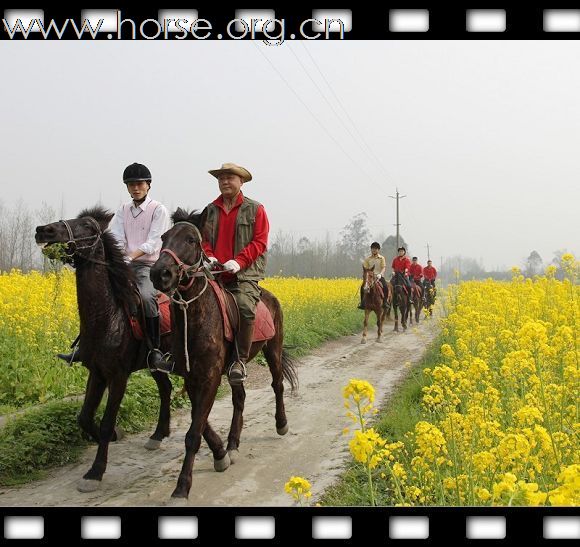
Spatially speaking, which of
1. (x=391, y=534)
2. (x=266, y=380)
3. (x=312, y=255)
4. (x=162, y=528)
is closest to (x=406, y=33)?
(x=391, y=534)

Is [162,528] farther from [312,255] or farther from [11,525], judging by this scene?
[312,255]

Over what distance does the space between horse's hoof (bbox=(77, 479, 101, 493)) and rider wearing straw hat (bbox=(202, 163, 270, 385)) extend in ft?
4.53

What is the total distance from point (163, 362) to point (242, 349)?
2.48 feet

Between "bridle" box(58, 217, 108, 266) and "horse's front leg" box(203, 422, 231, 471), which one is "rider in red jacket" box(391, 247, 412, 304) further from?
"bridle" box(58, 217, 108, 266)

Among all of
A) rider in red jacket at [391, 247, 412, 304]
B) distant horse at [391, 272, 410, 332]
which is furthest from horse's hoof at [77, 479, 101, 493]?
rider in red jacket at [391, 247, 412, 304]

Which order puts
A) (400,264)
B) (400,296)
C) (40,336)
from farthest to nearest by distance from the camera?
(400,264), (400,296), (40,336)

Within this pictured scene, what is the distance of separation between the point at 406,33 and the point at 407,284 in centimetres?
1362

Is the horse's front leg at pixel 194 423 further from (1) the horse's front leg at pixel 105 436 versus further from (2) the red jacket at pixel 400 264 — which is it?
(2) the red jacket at pixel 400 264

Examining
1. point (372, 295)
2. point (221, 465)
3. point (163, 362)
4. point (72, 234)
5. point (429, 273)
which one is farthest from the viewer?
point (429, 273)

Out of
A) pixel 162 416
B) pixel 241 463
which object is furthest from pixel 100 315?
pixel 241 463

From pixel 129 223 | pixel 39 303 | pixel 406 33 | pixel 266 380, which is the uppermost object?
pixel 406 33

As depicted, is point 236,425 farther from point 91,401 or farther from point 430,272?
point 430,272

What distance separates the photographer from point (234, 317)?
16.4 feet

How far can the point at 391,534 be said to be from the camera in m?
2.40
